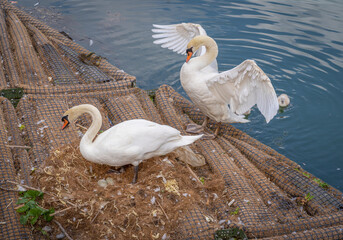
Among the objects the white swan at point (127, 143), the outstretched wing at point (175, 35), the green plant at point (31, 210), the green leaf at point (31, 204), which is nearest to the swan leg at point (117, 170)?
the white swan at point (127, 143)

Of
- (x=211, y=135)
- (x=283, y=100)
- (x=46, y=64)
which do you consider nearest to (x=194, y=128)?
(x=211, y=135)

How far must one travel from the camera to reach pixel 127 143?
3.98 metres

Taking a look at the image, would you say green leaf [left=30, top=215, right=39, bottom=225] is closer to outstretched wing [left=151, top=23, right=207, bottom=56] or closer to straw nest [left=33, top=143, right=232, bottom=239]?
straw nest [left=33, top=143, right=232, bottom=239]

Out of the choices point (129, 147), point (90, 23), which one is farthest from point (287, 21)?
point (129, 147)

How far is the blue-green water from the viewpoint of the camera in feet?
22.7

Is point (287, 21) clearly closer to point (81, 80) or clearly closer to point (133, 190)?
point (81, 80)

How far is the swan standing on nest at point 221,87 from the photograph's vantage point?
4.73m

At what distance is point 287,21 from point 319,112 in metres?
4.46

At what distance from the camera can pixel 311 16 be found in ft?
37.1

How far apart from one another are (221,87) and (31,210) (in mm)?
2990

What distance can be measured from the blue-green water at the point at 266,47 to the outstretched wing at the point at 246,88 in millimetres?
1819

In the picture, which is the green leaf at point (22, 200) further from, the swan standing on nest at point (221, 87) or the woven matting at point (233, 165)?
the swan standing on nest at point (221, 87)

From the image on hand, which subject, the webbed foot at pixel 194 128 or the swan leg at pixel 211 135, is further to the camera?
the webbed foot at pixel 194 128

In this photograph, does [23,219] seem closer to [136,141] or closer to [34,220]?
[34,220]
